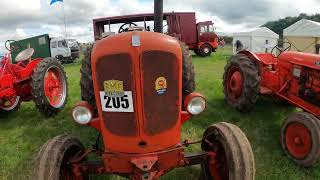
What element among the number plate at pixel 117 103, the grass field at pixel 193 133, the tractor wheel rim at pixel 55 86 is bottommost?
the grass field at pixel 193 133

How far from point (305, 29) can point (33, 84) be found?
17797mm

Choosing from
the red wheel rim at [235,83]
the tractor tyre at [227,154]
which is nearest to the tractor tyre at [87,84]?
the tractor tyre at [227,154]

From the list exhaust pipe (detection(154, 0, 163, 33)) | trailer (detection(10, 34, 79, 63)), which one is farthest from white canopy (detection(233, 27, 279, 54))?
exhaust pipe (detection(154, 0, 163, 33))

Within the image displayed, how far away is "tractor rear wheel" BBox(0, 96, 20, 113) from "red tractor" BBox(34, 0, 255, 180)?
367cm

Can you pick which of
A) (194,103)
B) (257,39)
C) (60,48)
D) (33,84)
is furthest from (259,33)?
(194,103)

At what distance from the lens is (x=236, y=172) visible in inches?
129

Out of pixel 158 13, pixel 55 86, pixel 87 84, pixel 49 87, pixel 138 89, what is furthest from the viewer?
pixel 55 86

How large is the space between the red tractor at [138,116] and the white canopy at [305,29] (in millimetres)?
17721

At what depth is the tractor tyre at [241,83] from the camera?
5.92 meters

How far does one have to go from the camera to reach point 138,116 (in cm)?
323

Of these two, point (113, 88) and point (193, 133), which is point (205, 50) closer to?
point (193, 133)

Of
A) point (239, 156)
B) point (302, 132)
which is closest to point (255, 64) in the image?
point (302, 132)

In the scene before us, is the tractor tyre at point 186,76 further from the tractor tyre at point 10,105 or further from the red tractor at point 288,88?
the tractor tyre at point 10,105

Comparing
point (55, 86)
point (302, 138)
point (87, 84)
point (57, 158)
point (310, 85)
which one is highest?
point (87, 84)
